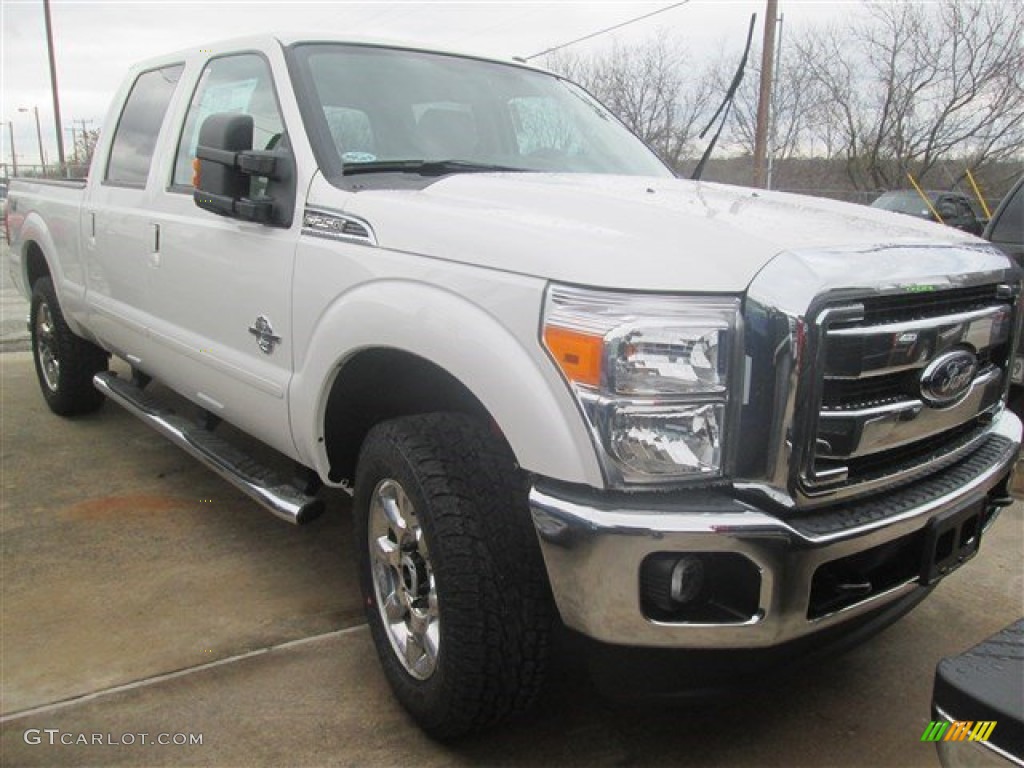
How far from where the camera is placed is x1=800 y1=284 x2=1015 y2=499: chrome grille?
1.89m

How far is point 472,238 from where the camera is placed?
2.19m

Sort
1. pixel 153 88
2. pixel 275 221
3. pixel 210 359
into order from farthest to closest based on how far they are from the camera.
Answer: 1. pixel 153 88
2. pixel 210 359
3. pixel 275 221

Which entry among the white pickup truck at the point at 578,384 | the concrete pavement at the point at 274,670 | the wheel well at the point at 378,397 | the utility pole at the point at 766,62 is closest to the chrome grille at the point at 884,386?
the white pickup truck at the point at 578,384

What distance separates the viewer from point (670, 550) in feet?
5.94

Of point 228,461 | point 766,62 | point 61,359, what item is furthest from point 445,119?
point 766,62

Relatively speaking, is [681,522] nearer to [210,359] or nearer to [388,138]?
[388,138]

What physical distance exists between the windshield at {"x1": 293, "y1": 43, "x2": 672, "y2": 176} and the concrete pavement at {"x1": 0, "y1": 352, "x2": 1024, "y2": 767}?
1.67m

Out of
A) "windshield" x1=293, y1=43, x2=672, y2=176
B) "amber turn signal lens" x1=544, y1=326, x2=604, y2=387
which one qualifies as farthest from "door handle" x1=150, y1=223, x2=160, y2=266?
"amber turn signal lens" x1=544, y1=326, x2=604, y2=387

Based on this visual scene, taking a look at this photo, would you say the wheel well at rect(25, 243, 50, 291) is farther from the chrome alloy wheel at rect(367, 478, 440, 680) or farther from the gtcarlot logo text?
the chrome alloy wheel at rect(367, 478, 440, 680)

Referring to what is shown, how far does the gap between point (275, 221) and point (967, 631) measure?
2868 millimetres

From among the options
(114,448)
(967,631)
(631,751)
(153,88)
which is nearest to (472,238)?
(631,751)

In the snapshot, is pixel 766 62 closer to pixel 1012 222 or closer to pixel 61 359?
pixel 1012 222

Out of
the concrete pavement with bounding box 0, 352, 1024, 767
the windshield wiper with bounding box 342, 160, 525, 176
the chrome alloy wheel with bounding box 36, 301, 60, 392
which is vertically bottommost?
the concrete pavement with bounding box 0, 352, 1024, 767

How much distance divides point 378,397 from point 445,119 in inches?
45.8
